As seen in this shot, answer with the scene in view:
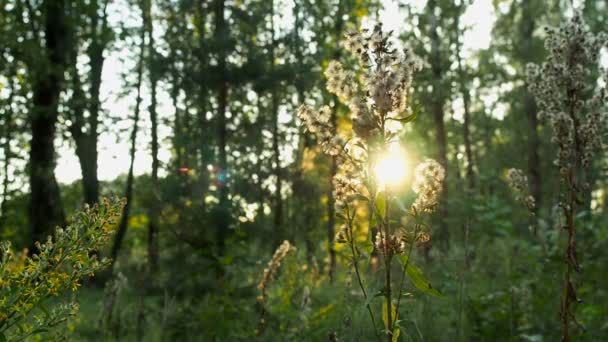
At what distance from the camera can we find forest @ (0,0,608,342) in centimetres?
306

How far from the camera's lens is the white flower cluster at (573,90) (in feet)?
14.1

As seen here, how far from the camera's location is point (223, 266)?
7.78 meters

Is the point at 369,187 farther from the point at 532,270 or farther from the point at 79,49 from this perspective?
the point at 79,49

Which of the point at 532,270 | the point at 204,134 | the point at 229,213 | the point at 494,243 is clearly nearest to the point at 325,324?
the point at 229,213

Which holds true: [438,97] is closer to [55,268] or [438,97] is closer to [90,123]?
[90,123]

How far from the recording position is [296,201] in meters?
15.2

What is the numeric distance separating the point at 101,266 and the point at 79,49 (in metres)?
19.0

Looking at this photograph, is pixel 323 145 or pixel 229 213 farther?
pixel 229 213

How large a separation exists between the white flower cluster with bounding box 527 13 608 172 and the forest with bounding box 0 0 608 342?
15 millimetres

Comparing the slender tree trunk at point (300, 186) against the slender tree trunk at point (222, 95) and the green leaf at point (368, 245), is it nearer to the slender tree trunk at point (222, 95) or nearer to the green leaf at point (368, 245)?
the slender tree trunk at point (222, 95)

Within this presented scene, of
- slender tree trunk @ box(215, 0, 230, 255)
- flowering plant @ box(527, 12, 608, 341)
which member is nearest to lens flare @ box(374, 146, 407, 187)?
flowering plant @ box(527, 12, 608, 341)

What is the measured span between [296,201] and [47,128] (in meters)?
7.19

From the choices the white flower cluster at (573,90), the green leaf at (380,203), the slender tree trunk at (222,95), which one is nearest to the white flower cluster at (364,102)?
the green leaf at (380,203)

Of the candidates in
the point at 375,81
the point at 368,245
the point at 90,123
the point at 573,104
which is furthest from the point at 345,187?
the point at 90,123
